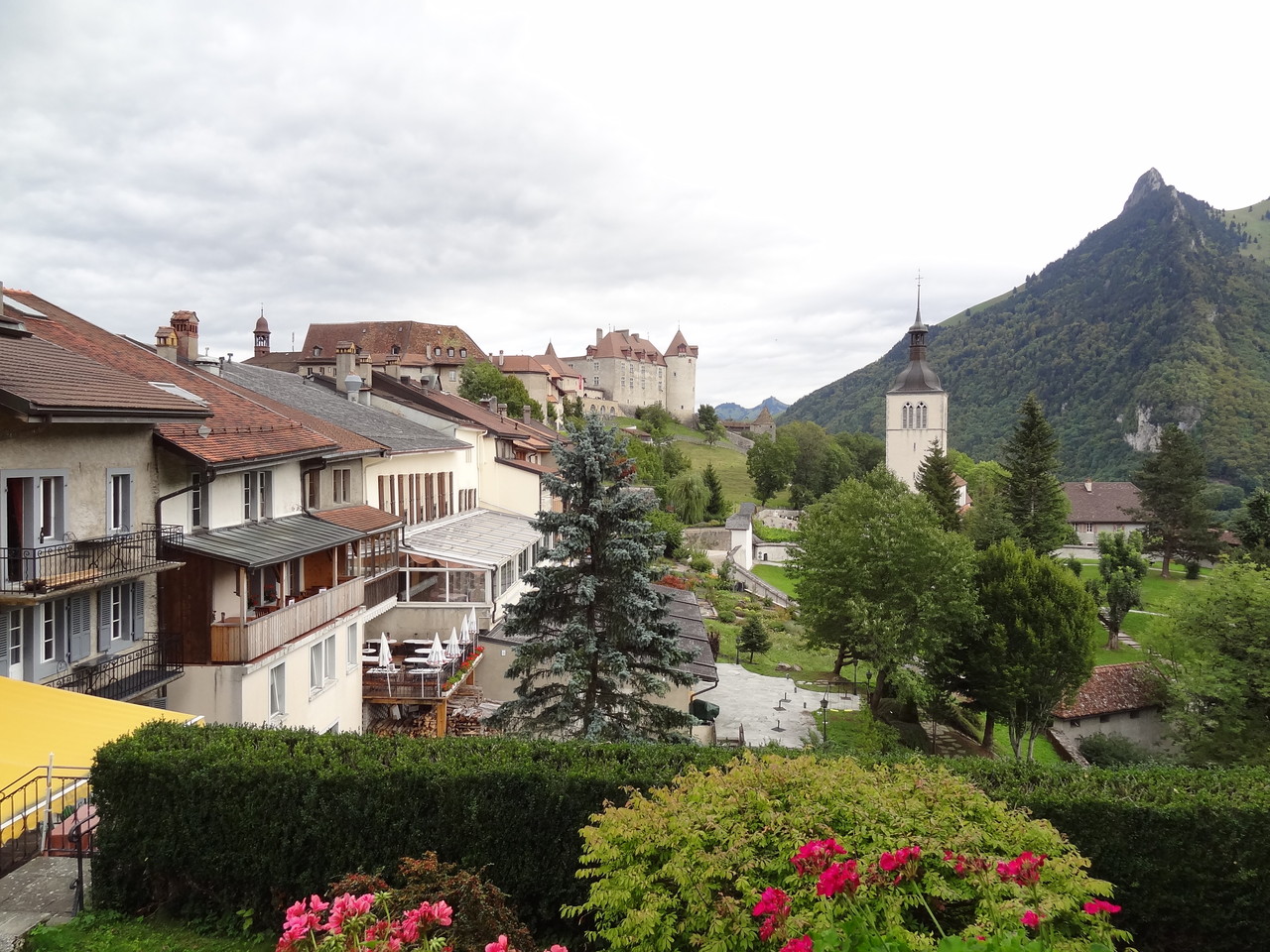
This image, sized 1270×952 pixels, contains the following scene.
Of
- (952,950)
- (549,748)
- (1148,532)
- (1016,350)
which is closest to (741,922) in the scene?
(952,950)

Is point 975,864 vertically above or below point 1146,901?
A: above

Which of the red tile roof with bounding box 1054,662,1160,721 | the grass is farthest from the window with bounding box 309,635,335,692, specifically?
the red tile roof with bounding box 1054,662,1160,721

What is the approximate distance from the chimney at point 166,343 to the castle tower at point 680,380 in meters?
136

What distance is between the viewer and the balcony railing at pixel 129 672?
502 inches

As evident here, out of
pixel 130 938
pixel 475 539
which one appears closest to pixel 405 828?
pixel 130 938

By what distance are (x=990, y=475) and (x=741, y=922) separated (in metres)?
109

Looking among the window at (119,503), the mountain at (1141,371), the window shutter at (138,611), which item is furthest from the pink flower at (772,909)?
the mountain at (1141,371)

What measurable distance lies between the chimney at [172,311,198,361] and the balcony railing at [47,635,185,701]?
1352 cm

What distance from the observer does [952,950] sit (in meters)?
5.03

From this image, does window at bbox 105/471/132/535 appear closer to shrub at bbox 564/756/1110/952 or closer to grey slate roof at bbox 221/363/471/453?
shrub at bbox 564/756/1110/952

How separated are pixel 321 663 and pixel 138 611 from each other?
15.8 feet

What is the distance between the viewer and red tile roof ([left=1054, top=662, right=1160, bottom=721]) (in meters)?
34.0

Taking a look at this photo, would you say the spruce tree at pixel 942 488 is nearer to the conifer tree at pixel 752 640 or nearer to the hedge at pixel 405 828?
the conifer tree at pixel 752 640

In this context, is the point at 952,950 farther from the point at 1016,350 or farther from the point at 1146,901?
the point at 1016,350
